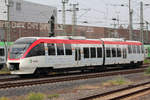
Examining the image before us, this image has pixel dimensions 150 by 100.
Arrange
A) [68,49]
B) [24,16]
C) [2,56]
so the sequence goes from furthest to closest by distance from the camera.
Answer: [24,16] < [2,56] < [68,49]

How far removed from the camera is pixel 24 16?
303 feet

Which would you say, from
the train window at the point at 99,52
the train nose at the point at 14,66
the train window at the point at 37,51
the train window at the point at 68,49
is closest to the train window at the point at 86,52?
the train window at the point at 99,52

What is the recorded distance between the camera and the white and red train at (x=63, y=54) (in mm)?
19906

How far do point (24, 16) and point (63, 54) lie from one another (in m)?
72.5

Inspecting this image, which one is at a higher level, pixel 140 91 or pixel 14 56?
pixel 14 56

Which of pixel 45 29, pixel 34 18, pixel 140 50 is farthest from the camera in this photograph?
pixel 34 18

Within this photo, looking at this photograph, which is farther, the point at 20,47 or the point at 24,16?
the point at 24,16

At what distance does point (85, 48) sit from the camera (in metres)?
24.7

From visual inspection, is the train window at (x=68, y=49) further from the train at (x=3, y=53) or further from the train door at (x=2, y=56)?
the train door at (x=2, y=56)

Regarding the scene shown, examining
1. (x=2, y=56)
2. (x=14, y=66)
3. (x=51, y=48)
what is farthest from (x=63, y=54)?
(x=2, y=56)

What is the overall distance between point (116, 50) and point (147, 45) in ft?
92.0

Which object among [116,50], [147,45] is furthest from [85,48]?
[147,45]

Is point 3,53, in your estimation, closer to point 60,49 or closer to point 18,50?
point 60,49

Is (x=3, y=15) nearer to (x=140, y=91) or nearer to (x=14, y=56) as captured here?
(x=14, y=56)
